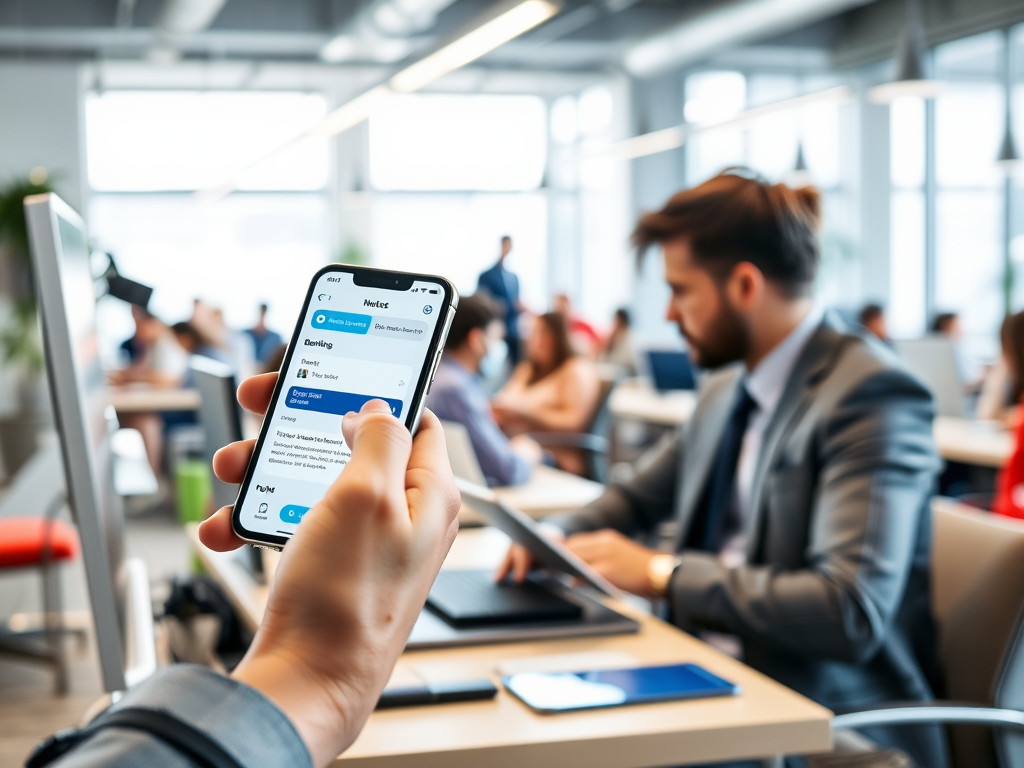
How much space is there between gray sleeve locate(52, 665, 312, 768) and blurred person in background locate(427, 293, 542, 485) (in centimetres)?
286

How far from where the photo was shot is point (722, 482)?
7.60 feet

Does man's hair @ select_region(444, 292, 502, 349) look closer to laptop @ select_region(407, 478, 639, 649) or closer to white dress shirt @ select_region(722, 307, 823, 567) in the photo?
white dress shirt @ select_region(722, 307, 823, 567)

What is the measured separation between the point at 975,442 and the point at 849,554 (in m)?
3.09

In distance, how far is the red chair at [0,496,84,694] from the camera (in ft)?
12.6

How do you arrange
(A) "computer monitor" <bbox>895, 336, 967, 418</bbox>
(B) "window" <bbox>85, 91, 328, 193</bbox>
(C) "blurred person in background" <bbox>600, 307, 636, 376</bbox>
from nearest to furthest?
(A) "computer monitor" <bbox>895, 336, 967, 418</bbox>, (C) "blurred person in background" <bbox>600, 307, 636, 376</bbox>, (B) "window" <bbox>85, 91, 328, 193</bbox>

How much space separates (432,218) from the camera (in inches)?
547

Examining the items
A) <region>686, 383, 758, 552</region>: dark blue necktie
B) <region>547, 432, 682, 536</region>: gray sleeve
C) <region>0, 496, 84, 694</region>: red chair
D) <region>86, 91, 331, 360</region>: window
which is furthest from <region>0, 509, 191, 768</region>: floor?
<region>86, 91, 331, 360</region>: window

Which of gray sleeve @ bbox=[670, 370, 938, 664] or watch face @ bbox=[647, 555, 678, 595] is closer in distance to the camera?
gray sleeve @ bbox=[670, 370, 938, 664]

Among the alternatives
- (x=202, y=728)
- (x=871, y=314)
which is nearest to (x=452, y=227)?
(x=871, y=314)

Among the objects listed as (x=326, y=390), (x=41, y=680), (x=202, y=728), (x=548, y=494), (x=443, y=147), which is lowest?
(x=41, y=680)

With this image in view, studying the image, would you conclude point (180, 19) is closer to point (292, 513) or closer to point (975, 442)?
point (975, 442)

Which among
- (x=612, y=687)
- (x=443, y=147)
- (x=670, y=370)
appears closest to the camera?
(x=612, y=687)

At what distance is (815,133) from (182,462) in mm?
8410

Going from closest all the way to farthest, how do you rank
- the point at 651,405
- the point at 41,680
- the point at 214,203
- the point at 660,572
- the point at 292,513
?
the point at 292,513
the point at 660,572
the point at 41,680
the point at 651,405
the point at 214,203
